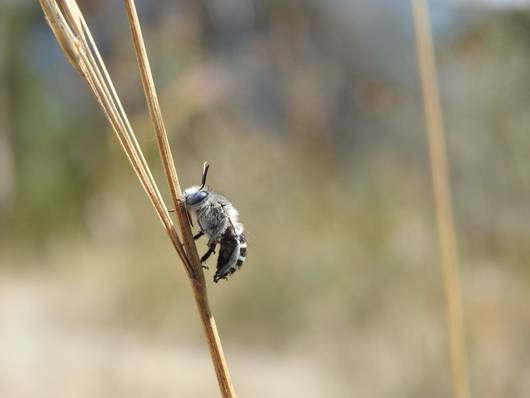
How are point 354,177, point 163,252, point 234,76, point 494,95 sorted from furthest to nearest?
point 234,76 → point 354,177 → point 163,252 → point 494,95

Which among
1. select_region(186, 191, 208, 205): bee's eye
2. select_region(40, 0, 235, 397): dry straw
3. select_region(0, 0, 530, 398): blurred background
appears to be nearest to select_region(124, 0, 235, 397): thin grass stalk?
select_region(40, 0, 235, 397): dry straw

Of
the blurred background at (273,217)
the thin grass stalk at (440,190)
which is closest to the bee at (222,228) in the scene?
the thin grass stalk at (440,190)

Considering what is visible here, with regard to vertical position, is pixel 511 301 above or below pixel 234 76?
below

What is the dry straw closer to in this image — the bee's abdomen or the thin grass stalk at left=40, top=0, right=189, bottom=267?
the thin grass stalk at left=40, top=0, right=189, bottom=267

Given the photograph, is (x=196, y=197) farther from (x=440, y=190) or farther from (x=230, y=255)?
(x=440, y=190)

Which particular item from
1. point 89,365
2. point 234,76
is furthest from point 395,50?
point 89,365

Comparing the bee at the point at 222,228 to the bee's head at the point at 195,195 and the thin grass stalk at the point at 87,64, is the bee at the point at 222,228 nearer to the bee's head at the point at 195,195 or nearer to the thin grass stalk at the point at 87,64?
the bee's head at the point at 195,195

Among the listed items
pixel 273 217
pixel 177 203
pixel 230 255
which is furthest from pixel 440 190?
pixel 273 217

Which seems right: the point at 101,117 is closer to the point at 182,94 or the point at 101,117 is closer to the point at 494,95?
the point at 182,94
